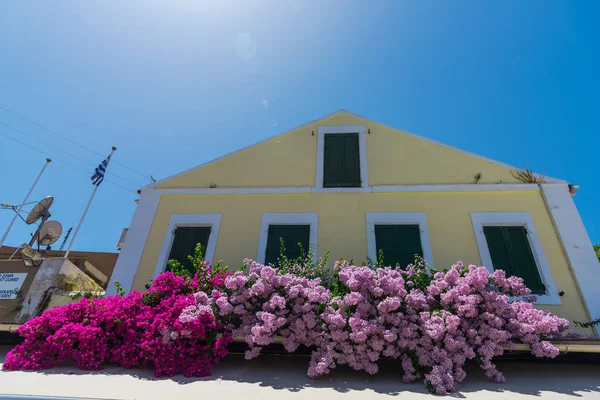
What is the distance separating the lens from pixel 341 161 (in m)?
8.64

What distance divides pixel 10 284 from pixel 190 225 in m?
8.78

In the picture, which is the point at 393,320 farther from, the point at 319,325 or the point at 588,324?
the point at 588,324

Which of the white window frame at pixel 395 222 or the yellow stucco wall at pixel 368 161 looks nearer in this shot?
the white window frame at pixel 395 222

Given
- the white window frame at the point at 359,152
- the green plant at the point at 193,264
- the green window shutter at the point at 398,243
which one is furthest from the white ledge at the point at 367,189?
the green plant at the point at 193,264

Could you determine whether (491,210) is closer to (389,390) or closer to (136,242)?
(389,390)

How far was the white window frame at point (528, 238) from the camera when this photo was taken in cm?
648

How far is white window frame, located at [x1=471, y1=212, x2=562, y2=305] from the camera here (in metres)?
6.48

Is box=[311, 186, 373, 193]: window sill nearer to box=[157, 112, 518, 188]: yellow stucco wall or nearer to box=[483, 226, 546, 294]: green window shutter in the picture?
box=[157, 112, 518, 188]: yellow stucco wall

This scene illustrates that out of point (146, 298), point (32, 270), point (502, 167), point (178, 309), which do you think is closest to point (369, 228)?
point (502, 167)

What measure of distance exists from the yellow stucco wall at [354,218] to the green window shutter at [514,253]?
332mm

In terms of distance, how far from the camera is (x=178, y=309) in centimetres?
551

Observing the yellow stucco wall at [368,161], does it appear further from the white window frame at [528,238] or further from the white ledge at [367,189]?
the white window frame at [528,238]

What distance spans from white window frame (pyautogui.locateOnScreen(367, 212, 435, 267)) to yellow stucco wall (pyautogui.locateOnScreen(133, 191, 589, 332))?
0.11 metres

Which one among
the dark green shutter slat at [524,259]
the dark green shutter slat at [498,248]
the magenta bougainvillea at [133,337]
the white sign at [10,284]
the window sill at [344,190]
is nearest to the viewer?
the magenta bougainvillea at [133,337]
